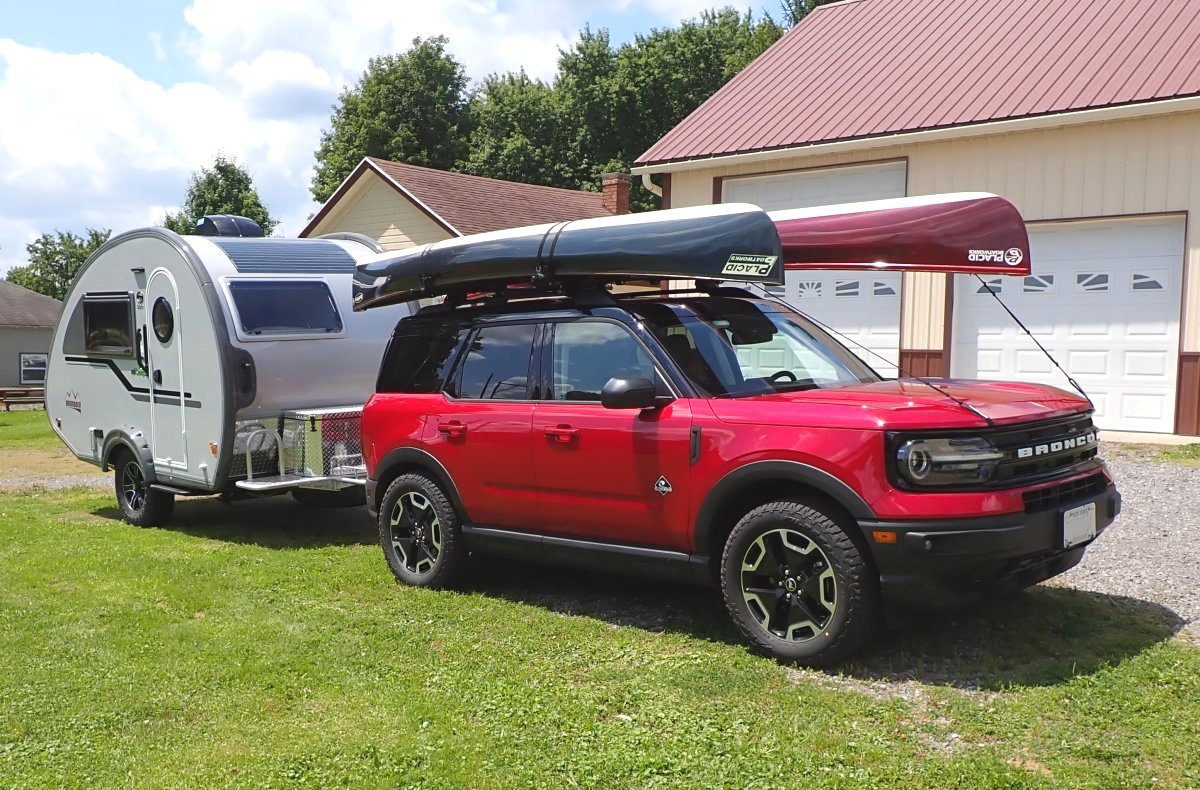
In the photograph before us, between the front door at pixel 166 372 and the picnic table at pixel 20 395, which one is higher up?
the front door at pixel 166 372

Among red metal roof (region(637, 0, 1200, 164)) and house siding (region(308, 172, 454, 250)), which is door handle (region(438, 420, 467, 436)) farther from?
house siding (region(308, 172, 454, 250))

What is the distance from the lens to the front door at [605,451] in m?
5.40

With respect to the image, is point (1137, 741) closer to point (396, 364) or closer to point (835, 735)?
point (835, 735)

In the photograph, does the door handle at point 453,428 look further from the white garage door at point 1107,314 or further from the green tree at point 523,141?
the green tree at point 523,141

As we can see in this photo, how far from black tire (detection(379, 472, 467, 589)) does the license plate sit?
3.44 meters

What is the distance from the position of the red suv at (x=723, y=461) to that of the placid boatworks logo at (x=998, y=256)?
67cm

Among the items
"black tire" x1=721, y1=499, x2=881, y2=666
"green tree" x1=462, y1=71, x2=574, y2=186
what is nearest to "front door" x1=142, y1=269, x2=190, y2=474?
"black tire" x1=721, y1=499, x2=881, y2=666

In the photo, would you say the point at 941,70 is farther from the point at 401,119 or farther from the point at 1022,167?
the point at 401,119

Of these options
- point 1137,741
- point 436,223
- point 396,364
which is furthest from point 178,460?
point 436,223

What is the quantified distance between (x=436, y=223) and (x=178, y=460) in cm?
1430

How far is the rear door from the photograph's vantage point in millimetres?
6109

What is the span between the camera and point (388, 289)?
7344 mm

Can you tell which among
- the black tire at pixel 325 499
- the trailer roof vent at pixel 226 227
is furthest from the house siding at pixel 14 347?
the black tire at pixel 325 499

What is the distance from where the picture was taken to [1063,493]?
4961mm
